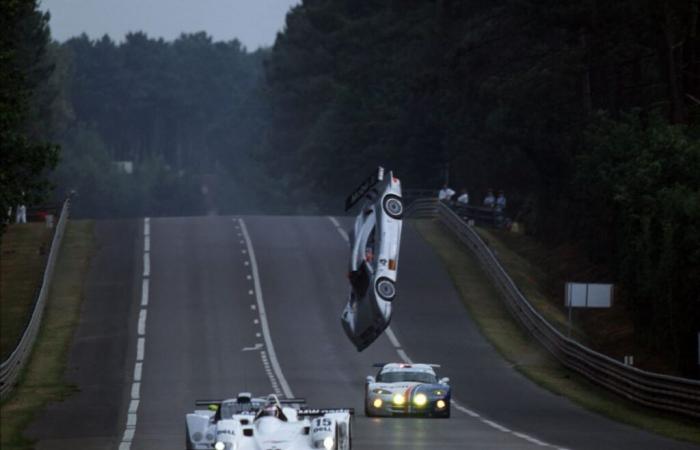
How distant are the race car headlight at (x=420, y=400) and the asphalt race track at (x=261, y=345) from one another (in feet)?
1.53

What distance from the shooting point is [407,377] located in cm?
3606

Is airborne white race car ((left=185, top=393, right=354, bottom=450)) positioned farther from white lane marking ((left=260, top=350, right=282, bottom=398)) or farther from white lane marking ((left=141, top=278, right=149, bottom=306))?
white lane marking ((left=141, top=278, right=149, bottom=306))

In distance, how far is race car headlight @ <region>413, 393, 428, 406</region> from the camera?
116ft

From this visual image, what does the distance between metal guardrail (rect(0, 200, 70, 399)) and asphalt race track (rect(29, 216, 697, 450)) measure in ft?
4.90

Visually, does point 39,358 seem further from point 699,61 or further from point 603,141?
point 699,61

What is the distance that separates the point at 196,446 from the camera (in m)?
23.8

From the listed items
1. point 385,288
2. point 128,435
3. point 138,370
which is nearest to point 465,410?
point 385,288

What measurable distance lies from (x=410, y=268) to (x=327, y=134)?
2632 inches

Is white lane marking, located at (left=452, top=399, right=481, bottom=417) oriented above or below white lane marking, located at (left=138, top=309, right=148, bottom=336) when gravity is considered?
below

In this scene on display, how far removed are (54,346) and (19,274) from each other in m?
12.6

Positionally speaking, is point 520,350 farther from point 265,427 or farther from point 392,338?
point 265,427

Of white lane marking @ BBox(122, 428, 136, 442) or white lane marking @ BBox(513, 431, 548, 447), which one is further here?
white lane marking @ BBox(122, 428, 136, 442)

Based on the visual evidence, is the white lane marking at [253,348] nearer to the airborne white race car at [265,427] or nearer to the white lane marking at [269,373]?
the white lane marking at [269,373]

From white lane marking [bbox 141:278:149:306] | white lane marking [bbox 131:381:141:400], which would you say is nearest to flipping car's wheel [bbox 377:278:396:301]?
white lane marking [bbox 131:381:141:400]
